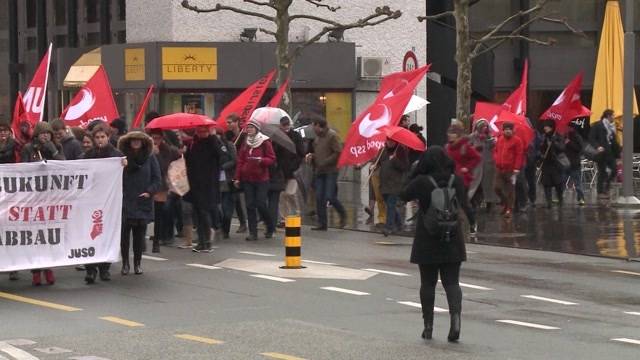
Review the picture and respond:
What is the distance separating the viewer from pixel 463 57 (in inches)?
1019

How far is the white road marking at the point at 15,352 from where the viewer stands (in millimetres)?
9734

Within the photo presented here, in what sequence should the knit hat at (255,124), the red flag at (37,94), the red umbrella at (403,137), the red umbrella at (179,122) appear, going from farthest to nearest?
the knit hat at (255,124) < the red umbrella at (403,137) < the red flag at (37,94) < the red umbrella at (179,122)

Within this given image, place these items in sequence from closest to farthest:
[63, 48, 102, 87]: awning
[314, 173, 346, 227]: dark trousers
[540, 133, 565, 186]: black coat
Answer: [314, 173, 346, 227]: dark trousers → [540, 133, 565, 186]: black coat → [63, 48, 102, 87]: awning

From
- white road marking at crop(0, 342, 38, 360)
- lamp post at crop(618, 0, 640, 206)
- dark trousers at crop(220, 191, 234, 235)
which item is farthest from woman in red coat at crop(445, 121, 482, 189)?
white road marking at crop(0, 342, 38, 360)

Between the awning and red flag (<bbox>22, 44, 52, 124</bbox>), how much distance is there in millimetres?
15547

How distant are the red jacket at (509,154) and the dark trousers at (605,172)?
4.94 meters

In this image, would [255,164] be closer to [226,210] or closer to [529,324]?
[226,210]

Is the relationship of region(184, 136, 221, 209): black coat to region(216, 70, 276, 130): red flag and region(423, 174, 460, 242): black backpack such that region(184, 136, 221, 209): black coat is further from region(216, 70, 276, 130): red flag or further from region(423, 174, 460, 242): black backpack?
region(423, 174, 460, 242): black backpack

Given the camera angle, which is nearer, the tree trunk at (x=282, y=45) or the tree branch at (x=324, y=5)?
the tree trunk at (x=282, y=45)

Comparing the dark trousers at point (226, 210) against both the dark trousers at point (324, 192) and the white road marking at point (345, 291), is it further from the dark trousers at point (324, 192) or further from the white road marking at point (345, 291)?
the white road marking at point (345, 291)

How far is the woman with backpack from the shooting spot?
10797 millimetres

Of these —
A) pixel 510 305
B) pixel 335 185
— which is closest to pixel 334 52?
pixel 335 185

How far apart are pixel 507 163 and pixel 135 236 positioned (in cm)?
884

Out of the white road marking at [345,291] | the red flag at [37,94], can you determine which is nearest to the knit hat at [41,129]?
the red flag at [37,94]
